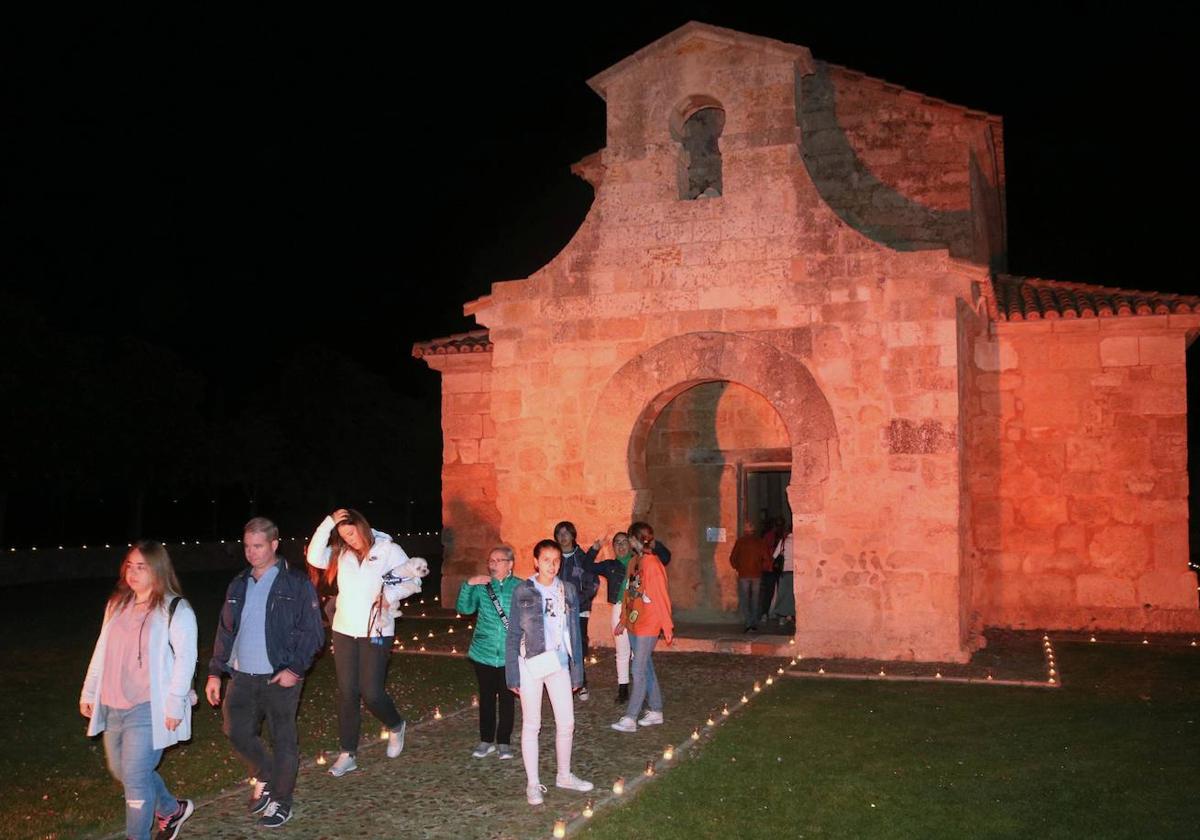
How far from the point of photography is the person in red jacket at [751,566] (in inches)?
539

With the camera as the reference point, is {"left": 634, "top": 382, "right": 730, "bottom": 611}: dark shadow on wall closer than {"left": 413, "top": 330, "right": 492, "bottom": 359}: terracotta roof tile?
Yes

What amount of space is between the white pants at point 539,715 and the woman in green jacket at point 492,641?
84 centimetres

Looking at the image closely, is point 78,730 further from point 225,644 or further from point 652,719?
point 652,719

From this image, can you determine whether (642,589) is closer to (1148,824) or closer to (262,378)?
(1148,824)

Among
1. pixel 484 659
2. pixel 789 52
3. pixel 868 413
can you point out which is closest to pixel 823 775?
pixel 484 659

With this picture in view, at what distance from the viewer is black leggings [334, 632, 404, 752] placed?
736 cm

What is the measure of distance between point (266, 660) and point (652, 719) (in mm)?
3655

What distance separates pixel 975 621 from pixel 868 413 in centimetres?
352

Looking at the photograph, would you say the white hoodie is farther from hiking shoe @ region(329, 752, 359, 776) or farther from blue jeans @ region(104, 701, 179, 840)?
blue jeans @ region(104, 701, 179, 840)

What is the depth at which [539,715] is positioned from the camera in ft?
22.0

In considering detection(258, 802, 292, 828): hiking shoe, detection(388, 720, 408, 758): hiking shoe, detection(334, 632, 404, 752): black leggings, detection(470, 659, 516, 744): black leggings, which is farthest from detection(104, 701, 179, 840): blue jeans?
detection(470, 659, 516, 744): black leggings

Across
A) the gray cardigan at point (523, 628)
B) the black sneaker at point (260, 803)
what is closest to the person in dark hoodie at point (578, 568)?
the gray cardigan at point (523, 628)

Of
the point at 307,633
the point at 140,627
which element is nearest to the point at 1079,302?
the point at 307,633

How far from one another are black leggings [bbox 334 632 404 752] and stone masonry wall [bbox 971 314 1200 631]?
30.7ft
